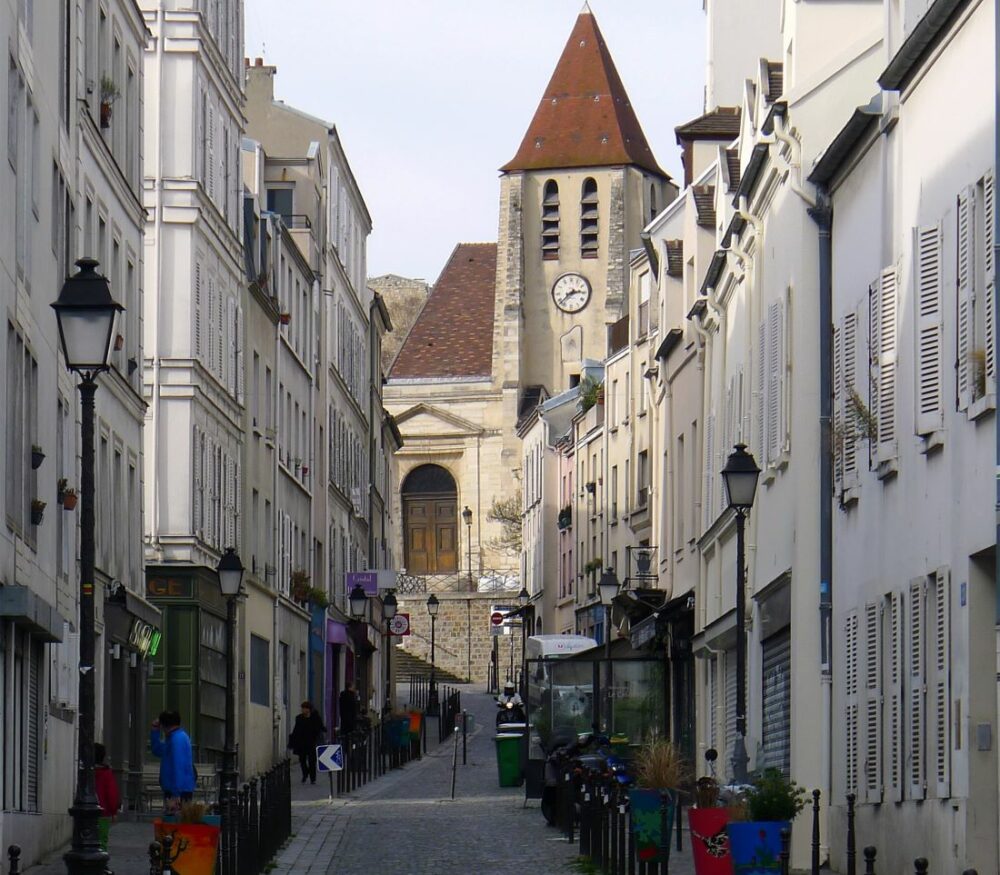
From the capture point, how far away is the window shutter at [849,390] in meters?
20.3

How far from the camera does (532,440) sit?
9731 cm

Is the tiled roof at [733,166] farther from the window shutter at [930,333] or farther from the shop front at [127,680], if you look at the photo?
the window shutter at [930,333]

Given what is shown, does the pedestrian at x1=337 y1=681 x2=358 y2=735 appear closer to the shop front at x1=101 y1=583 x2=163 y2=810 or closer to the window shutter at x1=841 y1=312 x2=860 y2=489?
the shop front at x1=101 y1=583 x2=163 y2=810

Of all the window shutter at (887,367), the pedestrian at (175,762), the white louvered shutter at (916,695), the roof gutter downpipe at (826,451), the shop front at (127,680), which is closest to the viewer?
the white louvered shutter at (916,695)

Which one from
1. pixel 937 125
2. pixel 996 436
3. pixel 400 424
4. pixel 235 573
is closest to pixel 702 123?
pixel 235 573

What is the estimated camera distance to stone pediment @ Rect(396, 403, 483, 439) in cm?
11738

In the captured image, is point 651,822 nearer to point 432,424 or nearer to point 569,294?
point 569,294

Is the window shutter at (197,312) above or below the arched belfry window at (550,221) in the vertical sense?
below

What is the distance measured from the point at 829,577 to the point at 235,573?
9.32 metres

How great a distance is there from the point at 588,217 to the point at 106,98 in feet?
286

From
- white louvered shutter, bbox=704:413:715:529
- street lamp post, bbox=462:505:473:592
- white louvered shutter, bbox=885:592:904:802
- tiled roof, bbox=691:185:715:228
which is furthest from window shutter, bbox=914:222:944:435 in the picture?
street lamp post, bbox=462:505:473:592

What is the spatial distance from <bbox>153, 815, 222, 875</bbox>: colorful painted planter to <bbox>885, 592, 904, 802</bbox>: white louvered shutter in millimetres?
5216

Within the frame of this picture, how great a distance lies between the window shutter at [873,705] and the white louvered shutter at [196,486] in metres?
19.2

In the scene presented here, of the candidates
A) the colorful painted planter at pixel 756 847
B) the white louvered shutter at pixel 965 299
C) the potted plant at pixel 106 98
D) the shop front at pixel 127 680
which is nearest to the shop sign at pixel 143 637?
the shop front at pixel 127 680
